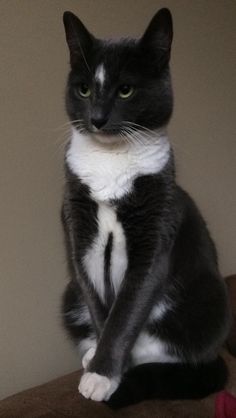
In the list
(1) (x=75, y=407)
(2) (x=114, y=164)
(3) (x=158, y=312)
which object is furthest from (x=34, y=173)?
(1) (x=75, y=407)

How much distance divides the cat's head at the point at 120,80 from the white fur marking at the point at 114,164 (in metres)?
0.04

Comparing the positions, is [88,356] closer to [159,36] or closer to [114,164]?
[114,164]

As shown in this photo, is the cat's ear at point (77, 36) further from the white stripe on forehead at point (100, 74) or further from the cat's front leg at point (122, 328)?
the cat's front leg at point (122, 328)

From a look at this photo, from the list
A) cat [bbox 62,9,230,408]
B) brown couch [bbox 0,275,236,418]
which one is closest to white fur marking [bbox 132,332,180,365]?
cat [bbox 62,9,230,408]

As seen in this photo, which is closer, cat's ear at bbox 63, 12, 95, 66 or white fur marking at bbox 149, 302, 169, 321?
cat's ear at bbox 63, 12, 95, 66

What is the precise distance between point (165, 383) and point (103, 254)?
305 mm

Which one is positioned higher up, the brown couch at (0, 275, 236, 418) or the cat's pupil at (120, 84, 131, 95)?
the cat's pupil at (120, 84, 131, 95)

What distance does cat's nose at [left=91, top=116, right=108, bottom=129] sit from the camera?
39.4 inches

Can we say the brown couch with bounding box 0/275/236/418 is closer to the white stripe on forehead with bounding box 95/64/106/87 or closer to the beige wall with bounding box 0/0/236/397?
the beige wall with bounding box 0/0/236/397

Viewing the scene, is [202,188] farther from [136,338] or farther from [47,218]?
[136,338]

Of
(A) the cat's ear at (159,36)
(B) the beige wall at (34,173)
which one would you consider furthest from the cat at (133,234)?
(B) the beige wall at (34,173)

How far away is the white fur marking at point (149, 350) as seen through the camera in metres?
1.19

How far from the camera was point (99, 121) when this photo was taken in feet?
3.30

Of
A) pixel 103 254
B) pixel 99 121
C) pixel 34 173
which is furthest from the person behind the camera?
pixel 34 173
